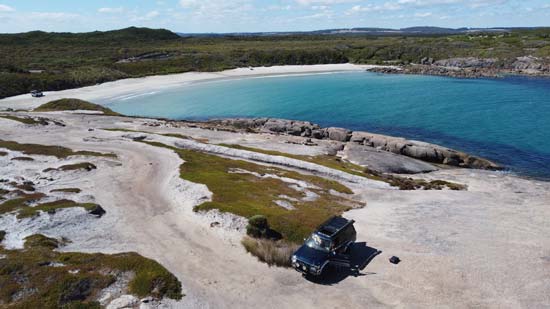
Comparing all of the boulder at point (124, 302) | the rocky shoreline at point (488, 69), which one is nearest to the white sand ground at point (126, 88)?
the rocky shoreline at point (488, 69)

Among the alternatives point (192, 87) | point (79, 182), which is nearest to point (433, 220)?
point (79, 182)

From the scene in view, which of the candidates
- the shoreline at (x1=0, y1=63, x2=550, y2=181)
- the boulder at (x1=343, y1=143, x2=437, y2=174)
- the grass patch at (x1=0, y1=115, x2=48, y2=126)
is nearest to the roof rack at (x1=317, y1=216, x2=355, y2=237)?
the boulder at (x1=343, y1=143, x2=437, y2=174)

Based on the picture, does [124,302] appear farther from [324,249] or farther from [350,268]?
[350,268]

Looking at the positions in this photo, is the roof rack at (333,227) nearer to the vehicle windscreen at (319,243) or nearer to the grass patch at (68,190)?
the vehicle windscreen at (319,243)

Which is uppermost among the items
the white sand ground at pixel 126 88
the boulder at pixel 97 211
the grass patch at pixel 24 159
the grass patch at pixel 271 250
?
the white sand ground at pixel 126 88

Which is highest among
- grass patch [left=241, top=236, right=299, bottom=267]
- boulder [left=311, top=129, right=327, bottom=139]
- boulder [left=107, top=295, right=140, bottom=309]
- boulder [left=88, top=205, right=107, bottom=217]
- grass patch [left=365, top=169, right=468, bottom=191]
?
boulder [left=88, top=205, right=107, bottom=217]

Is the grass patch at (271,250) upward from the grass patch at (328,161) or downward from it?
upward

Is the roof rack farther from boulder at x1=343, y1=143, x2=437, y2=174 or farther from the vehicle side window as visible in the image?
boulder at x1=343, y1=143, x2=437, y2=174
